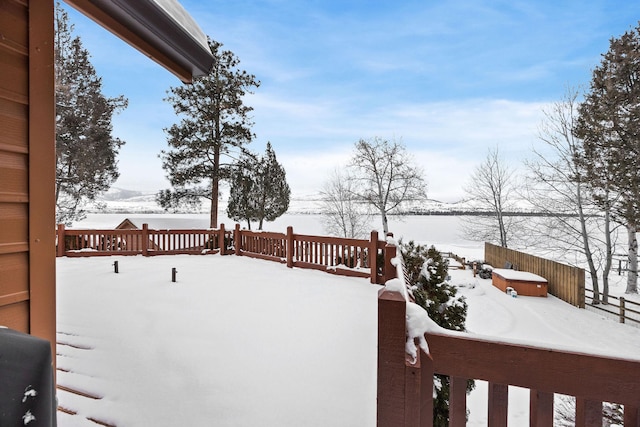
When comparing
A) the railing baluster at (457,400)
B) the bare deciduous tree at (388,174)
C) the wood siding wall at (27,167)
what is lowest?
the railing baluster at (457,400)

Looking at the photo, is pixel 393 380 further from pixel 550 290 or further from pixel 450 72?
pixel 450 72

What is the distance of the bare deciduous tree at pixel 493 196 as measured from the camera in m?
18.8

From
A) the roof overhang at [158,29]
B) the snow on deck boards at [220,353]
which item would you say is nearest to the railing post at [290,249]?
the snow on deck boards at [220,353]

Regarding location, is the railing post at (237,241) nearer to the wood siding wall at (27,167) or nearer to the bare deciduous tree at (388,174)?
the wood siding wall at (27,167)

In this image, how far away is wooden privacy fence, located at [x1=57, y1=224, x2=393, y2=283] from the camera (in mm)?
7145

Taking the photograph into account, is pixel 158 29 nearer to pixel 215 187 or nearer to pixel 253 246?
pixel 253 246

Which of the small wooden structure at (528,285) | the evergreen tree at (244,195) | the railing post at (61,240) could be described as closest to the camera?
the railing post at (61,240)

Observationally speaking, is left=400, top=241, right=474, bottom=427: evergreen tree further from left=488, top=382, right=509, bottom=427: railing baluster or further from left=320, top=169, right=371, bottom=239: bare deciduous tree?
left=320, top=169, right=371, bottom=239: bare deciduous tree

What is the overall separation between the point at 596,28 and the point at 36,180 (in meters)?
18.7

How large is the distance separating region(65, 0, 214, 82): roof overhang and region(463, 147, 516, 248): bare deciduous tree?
20.2m

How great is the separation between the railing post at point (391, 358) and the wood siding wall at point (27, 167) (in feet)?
4.92

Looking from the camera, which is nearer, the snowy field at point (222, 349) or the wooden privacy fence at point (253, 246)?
the snowy field at point (222, 349)

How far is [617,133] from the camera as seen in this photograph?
451 inches

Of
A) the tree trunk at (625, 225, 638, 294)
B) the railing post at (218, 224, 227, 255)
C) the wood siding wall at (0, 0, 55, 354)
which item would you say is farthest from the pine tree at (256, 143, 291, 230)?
the wood siding wall at (0, 0, 55, 354)
